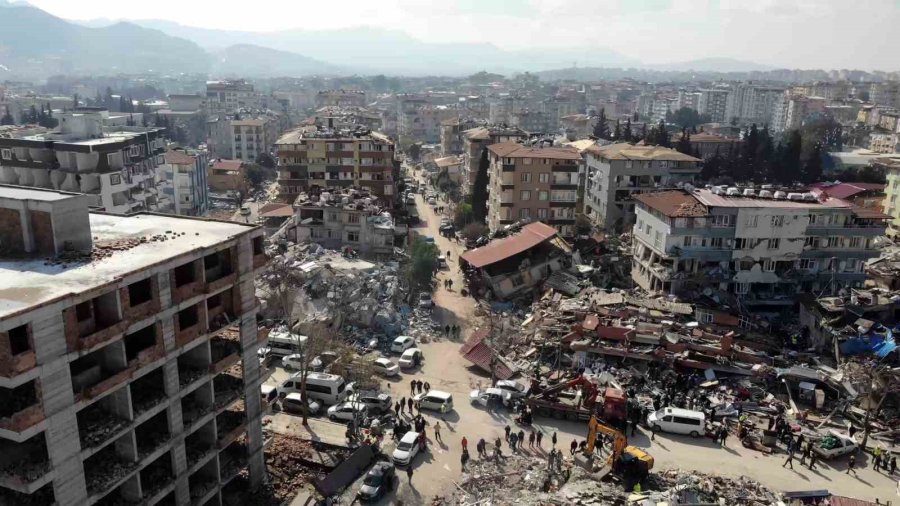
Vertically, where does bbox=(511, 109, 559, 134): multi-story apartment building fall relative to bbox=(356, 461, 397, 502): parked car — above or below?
above

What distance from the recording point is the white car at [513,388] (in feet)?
111

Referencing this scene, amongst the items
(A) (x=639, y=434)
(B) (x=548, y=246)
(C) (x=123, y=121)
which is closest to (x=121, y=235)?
(A) (x=639, y=434)

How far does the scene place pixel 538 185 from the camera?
197 feet

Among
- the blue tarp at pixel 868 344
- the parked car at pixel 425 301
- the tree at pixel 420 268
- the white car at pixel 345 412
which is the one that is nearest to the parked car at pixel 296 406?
the white car at pixel 345 412

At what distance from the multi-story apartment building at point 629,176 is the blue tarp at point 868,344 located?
23.2 metres

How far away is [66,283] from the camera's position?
16984 mm

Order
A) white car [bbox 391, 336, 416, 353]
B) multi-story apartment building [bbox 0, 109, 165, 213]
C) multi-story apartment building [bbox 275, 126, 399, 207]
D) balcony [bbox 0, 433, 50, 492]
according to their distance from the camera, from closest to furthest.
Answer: balcony [bbox 0, 433, 50, 492] < white car [bbox 391, 336, 416, 353] < multi-story apartment building [bbox 0, 109, 165, 213] < multi-story apartment building [bbox 275, 126, 399, 207]

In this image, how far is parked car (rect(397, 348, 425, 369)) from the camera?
38312mm

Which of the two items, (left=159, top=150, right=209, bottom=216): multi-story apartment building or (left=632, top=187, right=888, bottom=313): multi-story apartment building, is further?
(left=159, top=150, right=209, bottom=216): multi-story apartment building

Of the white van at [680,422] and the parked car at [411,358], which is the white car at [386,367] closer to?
the parked car at [411,358]

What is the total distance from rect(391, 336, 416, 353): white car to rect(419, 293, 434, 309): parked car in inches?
226

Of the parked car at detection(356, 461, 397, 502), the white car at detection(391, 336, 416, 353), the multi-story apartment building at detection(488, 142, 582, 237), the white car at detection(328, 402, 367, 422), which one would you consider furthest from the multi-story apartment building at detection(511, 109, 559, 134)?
the parked car at detection(356, 461, 397, 502)

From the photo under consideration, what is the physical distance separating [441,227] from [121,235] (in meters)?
51.2

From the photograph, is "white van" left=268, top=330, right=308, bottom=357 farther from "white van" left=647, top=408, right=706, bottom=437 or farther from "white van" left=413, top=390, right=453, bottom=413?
"white van" left=647, top=408, right=706, bottom=437
